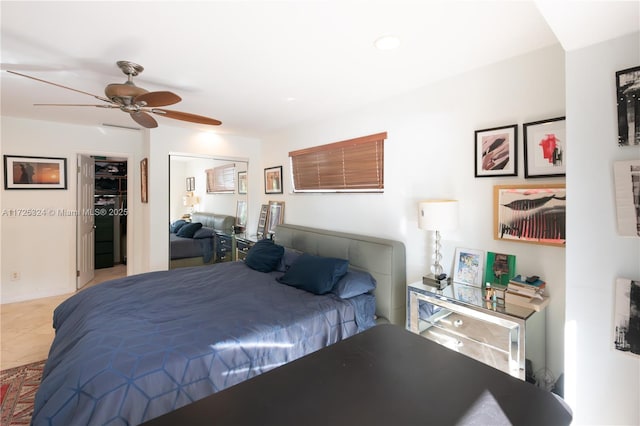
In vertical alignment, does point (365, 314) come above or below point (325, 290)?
below

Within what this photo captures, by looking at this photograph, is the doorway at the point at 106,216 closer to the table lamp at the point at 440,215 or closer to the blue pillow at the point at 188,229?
the blue pillow at the point at 188,229

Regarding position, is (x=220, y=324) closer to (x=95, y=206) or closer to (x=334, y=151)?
(x=334, y=151)

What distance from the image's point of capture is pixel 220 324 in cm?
192

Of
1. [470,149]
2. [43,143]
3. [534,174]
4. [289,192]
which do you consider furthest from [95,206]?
[534,174]

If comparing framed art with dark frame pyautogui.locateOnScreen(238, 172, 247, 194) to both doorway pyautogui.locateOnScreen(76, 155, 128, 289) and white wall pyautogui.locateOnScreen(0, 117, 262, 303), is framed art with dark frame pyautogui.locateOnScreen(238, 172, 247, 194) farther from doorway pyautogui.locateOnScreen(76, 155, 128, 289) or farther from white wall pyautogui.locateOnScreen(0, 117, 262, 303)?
doorway pyautogui.locateOnScreen(76, 155, 128, 289)

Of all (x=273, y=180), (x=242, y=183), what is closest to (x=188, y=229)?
(x=242, y=183)

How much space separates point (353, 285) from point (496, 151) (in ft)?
4.93

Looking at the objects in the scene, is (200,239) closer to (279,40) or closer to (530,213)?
(279,40)

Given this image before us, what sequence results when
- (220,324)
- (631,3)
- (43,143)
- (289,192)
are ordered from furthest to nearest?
(289,192) < (43,143) < (220,324) < (631,3)

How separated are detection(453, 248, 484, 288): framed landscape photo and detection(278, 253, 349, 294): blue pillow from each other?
91cm

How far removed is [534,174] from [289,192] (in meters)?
3.01

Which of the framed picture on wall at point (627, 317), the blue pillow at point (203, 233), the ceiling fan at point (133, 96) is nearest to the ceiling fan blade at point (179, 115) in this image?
the ceiling fan at point (133, 96)

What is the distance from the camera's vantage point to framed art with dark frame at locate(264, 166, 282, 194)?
4.48 metres

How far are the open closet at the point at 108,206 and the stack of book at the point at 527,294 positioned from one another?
21.2ft
